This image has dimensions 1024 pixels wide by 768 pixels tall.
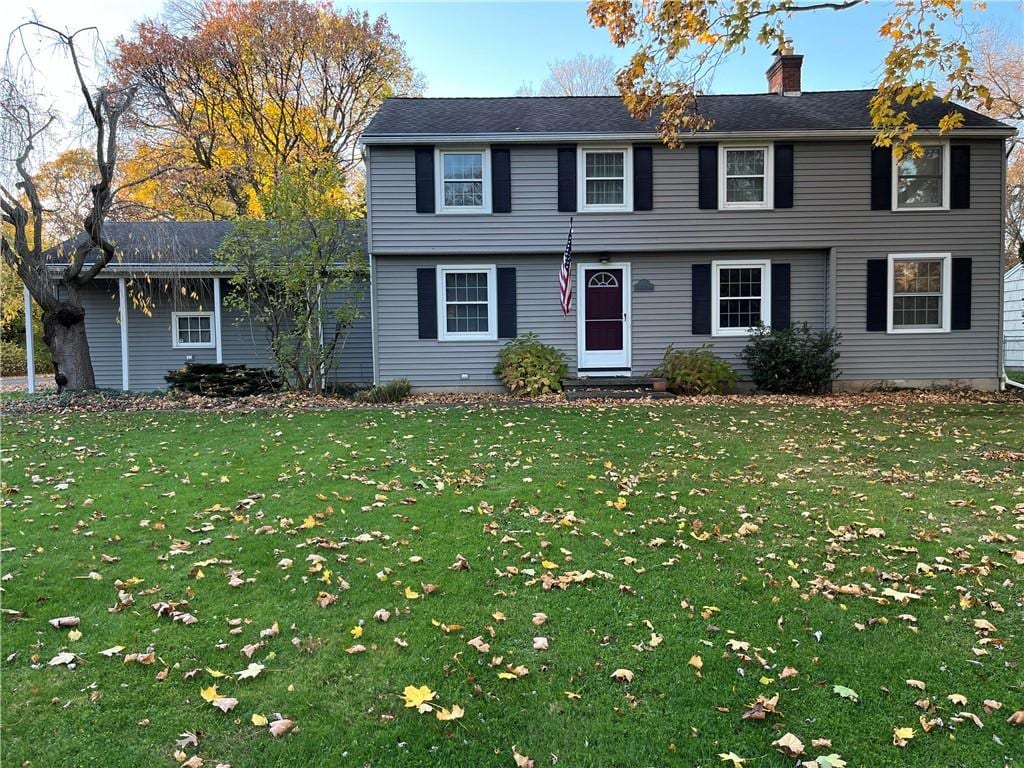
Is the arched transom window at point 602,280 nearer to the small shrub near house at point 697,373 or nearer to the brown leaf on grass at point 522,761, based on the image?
the small shrub near house at point 697,373

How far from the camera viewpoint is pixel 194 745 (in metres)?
2.61

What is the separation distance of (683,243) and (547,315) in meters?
3.25

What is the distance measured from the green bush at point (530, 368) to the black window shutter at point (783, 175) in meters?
5.77

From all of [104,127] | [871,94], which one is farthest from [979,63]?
[104,127]

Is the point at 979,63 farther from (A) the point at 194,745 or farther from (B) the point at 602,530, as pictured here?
(A) the point at 194,745

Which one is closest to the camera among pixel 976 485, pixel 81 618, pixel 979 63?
pixel 81 618

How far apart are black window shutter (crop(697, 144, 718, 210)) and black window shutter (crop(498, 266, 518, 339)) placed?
4283mm

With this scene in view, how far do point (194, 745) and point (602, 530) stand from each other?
3.17 meters

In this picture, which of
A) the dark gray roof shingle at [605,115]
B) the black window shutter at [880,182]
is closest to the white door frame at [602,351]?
the dark gray roof shingle at [605,115]

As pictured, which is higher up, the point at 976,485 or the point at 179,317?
the point at 179,317

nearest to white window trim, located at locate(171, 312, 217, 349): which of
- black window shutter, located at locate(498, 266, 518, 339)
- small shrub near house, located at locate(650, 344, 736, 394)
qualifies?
black window shutter, located at locate(498, 266, 518, 339)

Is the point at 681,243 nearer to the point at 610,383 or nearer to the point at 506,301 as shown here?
the point at 610,383

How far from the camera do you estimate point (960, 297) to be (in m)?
13.9

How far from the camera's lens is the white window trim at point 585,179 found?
1377cm
